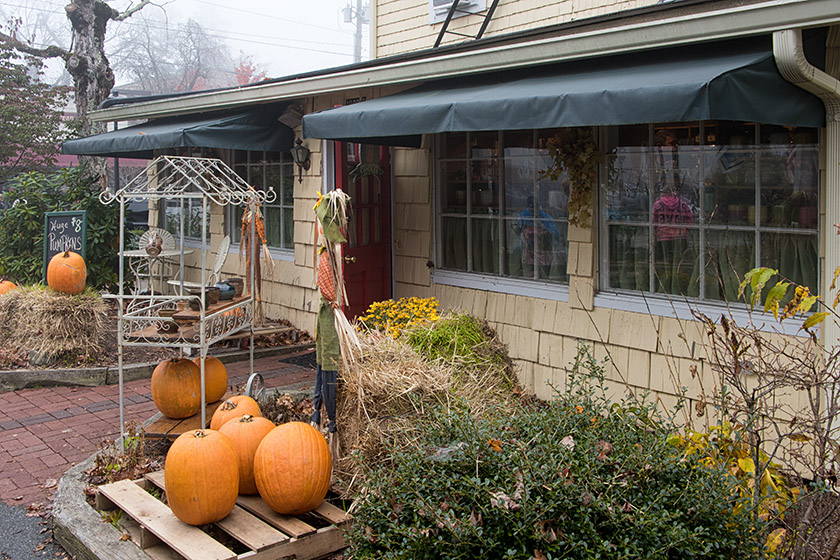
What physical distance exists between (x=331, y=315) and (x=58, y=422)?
310cm

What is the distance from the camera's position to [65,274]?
7957mm

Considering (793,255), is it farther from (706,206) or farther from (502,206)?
(502,206)

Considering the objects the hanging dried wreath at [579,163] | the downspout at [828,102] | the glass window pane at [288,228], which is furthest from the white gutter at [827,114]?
the glass window pane at [288,228]

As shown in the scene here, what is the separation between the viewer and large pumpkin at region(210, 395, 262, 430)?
4.81 metres

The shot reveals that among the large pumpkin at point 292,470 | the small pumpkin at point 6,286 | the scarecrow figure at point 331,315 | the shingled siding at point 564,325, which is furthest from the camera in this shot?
the small pumpkin at point 6,286

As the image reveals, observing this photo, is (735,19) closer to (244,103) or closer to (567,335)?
(567,335)

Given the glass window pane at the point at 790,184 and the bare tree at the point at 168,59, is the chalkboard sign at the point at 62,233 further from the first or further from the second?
the bare tree at the point at 168,59

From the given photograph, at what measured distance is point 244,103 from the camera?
338 inches

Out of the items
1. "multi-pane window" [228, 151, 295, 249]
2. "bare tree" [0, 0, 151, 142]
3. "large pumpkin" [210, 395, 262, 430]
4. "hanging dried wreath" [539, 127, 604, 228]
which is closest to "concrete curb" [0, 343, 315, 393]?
"multi-pane window" [228, 151, 295, 249]

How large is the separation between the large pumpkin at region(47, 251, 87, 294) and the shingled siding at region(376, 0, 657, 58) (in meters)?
4.98

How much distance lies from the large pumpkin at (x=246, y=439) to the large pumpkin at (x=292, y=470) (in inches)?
7.5

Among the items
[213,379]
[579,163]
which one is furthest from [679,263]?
[213,379]

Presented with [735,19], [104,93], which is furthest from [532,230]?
[104,93]

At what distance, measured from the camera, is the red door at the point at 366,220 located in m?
7.95
